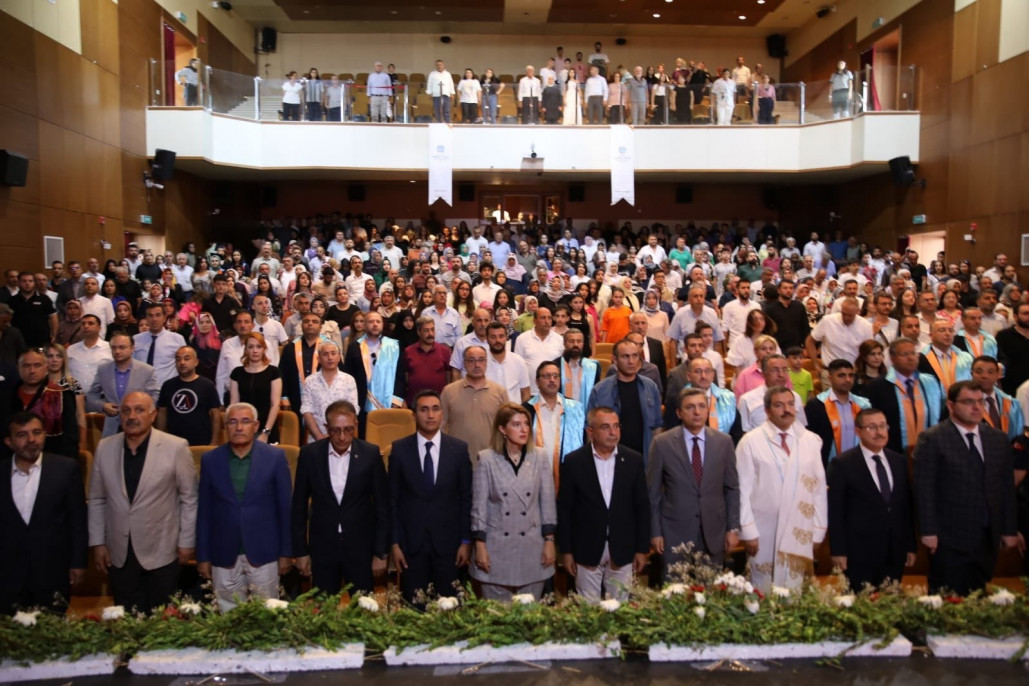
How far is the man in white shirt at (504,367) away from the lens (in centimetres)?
600

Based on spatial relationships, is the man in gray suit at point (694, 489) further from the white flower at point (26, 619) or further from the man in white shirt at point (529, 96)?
the man in white shirt at point (529, 96)

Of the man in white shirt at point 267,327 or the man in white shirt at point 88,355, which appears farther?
the man in white shirt at point 267,327

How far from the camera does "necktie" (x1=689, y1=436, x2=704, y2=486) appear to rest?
170 inches

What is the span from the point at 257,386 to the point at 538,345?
2277mm

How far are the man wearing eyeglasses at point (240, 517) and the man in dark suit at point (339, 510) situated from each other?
0.43 feet

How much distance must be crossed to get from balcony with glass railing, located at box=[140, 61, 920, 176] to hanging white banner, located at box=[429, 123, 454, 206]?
77cm

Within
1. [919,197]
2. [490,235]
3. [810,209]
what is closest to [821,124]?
[919,197]

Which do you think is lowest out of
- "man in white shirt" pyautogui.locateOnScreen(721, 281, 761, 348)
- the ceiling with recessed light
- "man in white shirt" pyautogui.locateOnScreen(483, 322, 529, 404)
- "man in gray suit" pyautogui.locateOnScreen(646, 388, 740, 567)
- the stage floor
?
the stage floor

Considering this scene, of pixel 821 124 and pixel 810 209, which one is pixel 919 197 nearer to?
pixel 821 124

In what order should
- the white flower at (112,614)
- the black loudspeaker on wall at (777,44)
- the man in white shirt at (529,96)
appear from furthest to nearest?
the black loudspeaker on wall at (777,44)
the man in white shirt at (529,96)
the white flower at (112,614)

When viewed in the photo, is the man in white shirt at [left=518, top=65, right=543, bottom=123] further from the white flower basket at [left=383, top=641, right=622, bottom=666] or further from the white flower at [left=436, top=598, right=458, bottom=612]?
the white flower basket at [left=383, top=641, right=622, bottom=666]

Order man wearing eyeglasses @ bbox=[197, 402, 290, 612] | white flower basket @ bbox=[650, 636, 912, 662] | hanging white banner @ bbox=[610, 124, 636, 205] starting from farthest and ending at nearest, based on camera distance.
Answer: hanging white banner @ bbox=[610, 124, 636, 205] → man wearing eyeglasses @ bbox=[197, 402, 290, 612] → white flower basket @ bbox=[650, 636, 912, 662]

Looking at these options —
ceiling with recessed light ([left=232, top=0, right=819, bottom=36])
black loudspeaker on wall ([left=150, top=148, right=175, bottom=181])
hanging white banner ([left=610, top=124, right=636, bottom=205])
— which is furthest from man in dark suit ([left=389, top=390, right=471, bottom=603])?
ceiling with recessed light ([left=232, top=0, right=819, bottom=36])

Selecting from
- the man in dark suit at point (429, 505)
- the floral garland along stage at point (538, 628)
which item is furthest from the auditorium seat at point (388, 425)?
the floral garland along stage at point (538, 628)
